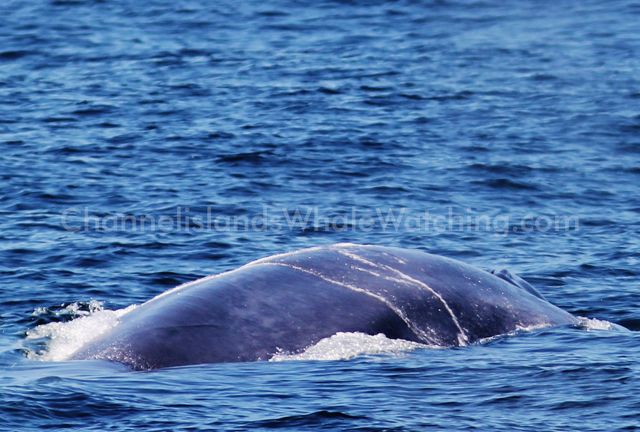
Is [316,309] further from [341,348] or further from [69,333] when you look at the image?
[69,333]

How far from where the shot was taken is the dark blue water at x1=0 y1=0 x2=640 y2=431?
12648 mm

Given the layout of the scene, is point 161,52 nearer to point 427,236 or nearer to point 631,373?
point 427,236

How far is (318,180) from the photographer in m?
27.2

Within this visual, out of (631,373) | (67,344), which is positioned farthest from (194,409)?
(631,373)

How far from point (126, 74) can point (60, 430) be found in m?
26.0

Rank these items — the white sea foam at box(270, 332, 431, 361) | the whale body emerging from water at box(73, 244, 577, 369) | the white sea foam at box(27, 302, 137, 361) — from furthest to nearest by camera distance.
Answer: the white sea foam at box(27, 302, 137, 361) < the white sea foam at box(270, 332, 431, 361) < the whale body emerging from water at box(73, 244, 577, 369)

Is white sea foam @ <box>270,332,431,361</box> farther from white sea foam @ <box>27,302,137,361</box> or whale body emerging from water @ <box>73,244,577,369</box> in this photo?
white sea foam @ <box>27,302,137,361</box>

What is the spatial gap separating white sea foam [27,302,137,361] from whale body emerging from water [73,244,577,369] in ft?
1.31

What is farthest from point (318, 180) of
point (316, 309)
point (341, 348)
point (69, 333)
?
point (341, 348)

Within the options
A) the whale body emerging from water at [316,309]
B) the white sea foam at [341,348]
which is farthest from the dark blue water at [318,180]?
the whale body emerging from water at [316,309]

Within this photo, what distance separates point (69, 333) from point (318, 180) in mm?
12159

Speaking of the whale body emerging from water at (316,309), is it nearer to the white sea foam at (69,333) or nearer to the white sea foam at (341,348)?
the white sea foam at (341,348)

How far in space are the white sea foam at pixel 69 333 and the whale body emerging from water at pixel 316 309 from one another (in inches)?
15.7

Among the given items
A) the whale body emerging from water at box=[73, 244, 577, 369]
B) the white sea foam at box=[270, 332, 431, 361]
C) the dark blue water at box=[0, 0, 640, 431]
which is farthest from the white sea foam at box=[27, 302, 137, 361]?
the white sea foam at box=[270, 332, 431, 361]
